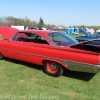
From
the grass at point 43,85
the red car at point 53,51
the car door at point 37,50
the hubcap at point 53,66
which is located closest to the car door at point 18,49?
the red car at point 53,51

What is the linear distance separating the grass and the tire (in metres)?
0.14

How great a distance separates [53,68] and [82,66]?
1003mm

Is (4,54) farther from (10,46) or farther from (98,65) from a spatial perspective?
(98,65)

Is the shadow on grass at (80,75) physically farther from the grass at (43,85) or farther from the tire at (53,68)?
the tire at (53,68)

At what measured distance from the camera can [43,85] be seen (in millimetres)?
3885

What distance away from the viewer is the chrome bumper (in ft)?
12.1

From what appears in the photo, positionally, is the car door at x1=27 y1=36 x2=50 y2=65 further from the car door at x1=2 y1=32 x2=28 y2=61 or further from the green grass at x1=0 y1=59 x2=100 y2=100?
the green grass at x1=0 y1=59 x2=100 y2=100

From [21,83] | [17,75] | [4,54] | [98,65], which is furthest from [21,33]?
[98,65]

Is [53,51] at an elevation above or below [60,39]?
below

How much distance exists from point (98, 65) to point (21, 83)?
2.01 metres

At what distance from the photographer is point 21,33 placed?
550cm

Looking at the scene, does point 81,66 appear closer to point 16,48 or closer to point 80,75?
point 80,75

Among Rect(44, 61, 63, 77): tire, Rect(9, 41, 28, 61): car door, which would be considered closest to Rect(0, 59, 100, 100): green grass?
Rect(44, 61, 63, 77): tire

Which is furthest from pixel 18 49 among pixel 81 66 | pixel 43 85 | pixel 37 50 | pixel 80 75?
pixel 81 66
